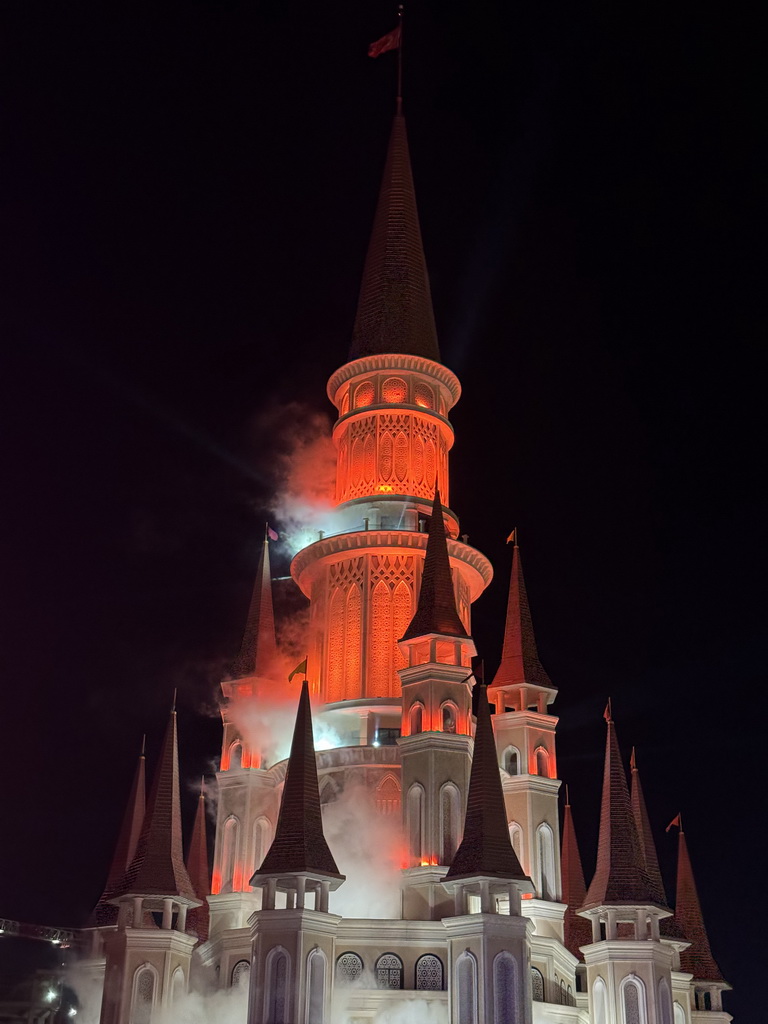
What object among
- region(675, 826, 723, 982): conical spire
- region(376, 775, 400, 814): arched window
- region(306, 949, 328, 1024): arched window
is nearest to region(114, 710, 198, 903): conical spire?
region(306, 949, 328, 1024): arched window

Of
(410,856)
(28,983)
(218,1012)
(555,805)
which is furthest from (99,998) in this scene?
(28,983)

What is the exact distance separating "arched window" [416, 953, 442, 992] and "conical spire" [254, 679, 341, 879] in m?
4.38

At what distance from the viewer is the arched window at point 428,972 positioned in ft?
158

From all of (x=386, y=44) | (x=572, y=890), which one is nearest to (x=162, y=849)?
(x=572, y=890)

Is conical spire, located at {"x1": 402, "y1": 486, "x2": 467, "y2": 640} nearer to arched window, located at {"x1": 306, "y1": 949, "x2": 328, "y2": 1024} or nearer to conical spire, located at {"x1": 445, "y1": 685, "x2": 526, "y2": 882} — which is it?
conical spire, located at {"x1": 445, "y1": 685, "x2": 526, "y2": 882}

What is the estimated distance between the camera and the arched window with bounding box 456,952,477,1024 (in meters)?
44.1

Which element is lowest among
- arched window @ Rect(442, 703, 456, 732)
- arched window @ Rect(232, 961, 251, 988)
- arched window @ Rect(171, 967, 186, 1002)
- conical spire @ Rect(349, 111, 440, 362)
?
arched window @ Rect(171, 967, 186, 1002)

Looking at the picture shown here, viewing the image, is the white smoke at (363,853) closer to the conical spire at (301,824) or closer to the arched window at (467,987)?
the conical spire at (301,824)

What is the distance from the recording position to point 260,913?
148 feet

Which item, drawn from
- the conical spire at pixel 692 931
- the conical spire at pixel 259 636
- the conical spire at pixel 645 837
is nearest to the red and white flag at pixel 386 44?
the conical spire at pixel 259 636

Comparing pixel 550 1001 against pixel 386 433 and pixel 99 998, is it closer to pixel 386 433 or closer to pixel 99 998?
pixel 99 998

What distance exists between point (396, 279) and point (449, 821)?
25689 millimetres

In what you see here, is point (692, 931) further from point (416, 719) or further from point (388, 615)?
point (388, 615)

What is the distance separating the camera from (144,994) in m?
48.0
